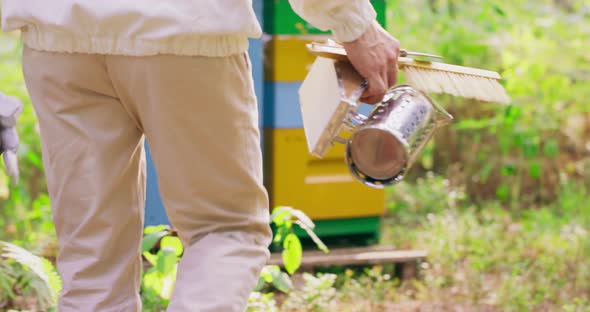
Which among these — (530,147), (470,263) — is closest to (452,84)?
(470,263)

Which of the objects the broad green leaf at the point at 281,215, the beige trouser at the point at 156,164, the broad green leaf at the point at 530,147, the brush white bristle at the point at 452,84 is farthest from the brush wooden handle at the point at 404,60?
the broad green leaf at the point at 530,147

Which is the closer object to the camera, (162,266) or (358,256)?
(162,266)

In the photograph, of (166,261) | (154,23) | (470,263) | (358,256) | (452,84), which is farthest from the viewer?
(470,263)

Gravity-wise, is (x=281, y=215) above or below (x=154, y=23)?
below

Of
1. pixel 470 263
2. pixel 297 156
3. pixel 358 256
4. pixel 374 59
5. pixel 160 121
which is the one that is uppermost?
pixel 374 59

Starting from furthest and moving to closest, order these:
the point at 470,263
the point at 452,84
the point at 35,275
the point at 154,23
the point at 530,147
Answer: the point at 530,147, the point at 470,263, the point at 35,275, the point at 452,84, the point at 154,23

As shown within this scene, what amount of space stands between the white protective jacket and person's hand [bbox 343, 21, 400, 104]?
27mm

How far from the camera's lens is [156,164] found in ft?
6.99

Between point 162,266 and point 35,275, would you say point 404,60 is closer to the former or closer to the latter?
point 162,266

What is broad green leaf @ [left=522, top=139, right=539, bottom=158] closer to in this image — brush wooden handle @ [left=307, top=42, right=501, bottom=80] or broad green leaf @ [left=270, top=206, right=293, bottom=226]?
broad green leaf @ [left=270, top=206, right=293, bottom=226]

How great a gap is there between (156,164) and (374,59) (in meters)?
0.58

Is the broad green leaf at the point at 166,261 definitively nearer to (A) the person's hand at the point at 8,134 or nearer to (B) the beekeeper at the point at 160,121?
(B) the beekeeper at the point at 160,121

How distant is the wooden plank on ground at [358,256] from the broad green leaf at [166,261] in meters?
0.94

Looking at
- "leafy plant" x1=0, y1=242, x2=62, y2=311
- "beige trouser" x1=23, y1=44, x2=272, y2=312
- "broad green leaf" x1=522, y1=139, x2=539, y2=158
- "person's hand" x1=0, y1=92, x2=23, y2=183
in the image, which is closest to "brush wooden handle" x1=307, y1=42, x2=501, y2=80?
"beige trouser" x1=23, y1=44, x2=272, y2=312
